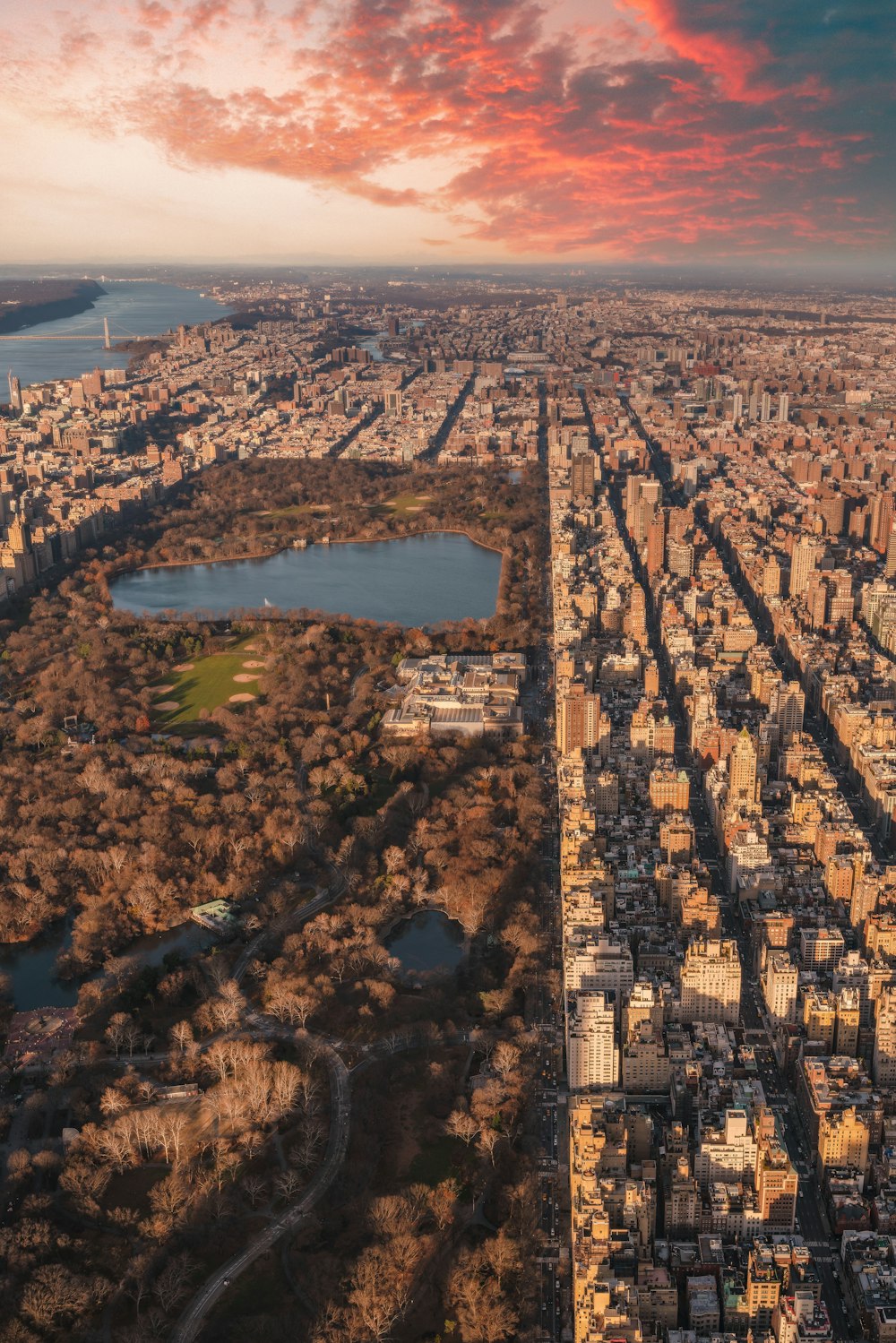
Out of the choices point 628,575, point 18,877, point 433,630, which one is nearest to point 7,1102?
point 18,877

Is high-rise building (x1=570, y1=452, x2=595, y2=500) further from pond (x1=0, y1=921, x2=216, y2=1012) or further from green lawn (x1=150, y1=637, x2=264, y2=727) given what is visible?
pond (x1=0, y1=921, x2=216, y2=1012)

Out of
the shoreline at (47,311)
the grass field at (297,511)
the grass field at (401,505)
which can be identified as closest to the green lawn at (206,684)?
the grass field at (297,511)

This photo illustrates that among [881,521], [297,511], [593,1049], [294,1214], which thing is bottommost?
[294,1214]

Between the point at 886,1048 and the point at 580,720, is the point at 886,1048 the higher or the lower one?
the lower one

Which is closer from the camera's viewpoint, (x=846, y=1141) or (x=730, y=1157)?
(x=730, y=1157)

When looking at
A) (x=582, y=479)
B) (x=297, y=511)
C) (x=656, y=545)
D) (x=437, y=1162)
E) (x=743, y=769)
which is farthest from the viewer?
(x=297, y=511)

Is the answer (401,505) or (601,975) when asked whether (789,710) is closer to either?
(601,975)

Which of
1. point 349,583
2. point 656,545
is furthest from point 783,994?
point 349,583
